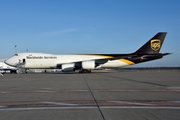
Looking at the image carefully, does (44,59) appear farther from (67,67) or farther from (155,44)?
(155,44)

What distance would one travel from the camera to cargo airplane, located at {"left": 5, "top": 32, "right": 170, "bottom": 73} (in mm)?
40562

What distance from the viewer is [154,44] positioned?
41.8 meters

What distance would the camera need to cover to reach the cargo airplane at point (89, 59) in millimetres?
40562

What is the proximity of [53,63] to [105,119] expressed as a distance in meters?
35.8

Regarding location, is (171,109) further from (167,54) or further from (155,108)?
(167,54)

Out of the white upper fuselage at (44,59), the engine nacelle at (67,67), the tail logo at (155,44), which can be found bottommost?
the engine nacelle at (67,67)

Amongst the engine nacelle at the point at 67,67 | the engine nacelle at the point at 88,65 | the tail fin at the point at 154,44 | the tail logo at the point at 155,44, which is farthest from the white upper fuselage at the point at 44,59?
the tail logo at the point at 155,44

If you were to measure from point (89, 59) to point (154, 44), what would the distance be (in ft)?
40.4

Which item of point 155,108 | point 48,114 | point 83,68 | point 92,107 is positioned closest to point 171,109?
point 155,108

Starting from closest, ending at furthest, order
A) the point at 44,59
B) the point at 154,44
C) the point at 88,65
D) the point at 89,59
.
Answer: the point at 88,65
the point at 44,59
the point at 154,44
the point at 89,59

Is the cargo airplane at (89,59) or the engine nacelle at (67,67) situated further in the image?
the cargo airplane at (89,59)

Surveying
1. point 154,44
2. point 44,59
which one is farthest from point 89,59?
point 154,44

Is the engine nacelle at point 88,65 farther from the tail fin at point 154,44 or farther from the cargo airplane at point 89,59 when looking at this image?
the tail fin at point 154,44

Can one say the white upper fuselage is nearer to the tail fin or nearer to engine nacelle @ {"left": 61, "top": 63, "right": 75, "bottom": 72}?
engine nacelle @ {"left": 61, "top": 63, "right": 75, "bottom": 72}
